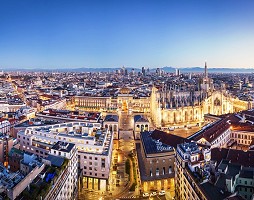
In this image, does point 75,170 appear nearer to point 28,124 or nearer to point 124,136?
point 28,124

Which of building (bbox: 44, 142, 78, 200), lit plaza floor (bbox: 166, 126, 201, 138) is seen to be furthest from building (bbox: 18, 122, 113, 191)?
lit plaza floor (bbox: 166, 126, 201, 138)

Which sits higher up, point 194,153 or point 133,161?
point 194,153

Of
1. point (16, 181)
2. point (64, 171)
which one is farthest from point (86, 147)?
point (16, 181)

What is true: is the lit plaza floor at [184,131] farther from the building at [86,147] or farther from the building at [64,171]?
the building at [64,171]

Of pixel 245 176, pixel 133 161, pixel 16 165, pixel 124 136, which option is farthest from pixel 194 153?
pixel 124 136

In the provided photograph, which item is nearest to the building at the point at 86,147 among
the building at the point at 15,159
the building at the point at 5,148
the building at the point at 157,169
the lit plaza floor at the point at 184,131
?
the building at the point at 5,148

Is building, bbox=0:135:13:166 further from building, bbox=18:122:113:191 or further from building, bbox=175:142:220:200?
building, bbox=175:142:220:200
